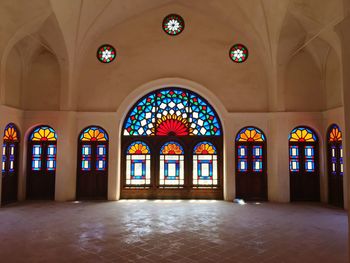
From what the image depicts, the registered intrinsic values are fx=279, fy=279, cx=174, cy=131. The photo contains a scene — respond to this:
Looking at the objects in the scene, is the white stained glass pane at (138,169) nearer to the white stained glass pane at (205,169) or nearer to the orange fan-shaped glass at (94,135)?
the orange fan-shaped glass at (94,135)

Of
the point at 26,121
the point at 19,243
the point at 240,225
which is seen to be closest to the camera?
the point at 19,243

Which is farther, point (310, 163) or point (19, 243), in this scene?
point (310, 163)

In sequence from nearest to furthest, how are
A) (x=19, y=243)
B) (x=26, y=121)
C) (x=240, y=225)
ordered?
(x=19, y=243) → (x=240, y=225) → (x=26, y=121)

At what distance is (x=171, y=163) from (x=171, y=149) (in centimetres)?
54

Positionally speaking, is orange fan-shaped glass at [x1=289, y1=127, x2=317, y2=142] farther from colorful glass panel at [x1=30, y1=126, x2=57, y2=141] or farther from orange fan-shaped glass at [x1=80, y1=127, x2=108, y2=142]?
colorful glass panel at [x1=30, y1=126, x2=57, y2=141]

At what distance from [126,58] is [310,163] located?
308 inches

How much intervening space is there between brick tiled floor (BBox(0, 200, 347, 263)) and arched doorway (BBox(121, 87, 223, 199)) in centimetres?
150

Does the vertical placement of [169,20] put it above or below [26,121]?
above

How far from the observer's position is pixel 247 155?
10.4 meters

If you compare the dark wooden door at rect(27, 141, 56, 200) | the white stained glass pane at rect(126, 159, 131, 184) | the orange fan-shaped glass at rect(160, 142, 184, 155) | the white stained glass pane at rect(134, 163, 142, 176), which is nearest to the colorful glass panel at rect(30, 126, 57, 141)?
the dark wooden door at rect(27, 141, 56, 200)

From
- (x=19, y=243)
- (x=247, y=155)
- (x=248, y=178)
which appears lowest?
(x=19, y=243)

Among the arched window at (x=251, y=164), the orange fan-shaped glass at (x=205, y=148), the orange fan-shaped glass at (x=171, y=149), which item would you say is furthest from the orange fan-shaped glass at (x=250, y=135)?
the orange fan-shaped glass at (x=171, y=149)

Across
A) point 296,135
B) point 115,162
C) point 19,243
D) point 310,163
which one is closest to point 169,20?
point 115,162

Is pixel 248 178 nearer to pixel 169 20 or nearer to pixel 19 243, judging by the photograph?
pixel 169 20
